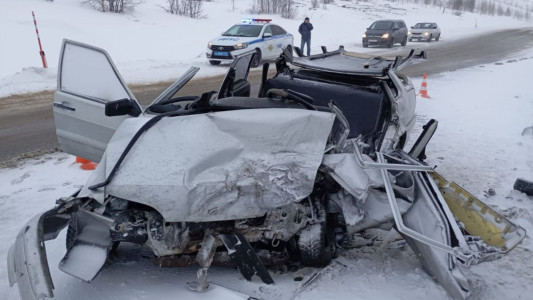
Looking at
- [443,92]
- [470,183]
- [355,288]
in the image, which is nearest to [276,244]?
[355,288]

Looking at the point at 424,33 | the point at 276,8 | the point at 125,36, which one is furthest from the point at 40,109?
the point at 276,8

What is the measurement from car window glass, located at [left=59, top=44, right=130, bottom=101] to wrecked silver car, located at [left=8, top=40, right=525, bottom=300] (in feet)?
1.29

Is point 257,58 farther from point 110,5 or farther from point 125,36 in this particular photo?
point 110,5

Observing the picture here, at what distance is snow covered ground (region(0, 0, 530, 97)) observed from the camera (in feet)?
40.5

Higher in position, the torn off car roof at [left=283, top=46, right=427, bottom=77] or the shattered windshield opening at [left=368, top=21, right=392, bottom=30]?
the torn off car roof at [left=283, top=46, right=427, bottom=77]

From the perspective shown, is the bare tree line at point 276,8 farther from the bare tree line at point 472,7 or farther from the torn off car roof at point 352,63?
the bare tree line at point 472,7

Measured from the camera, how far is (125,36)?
18047 millimetres

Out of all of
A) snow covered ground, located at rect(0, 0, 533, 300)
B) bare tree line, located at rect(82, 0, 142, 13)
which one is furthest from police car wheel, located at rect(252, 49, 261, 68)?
bare tree line, located at rect(82, 0, 142, 13)

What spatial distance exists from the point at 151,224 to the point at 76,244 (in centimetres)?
51

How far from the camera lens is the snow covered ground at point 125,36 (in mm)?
12352

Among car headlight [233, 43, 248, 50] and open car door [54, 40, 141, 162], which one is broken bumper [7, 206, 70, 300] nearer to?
open car door [54, 40, 141, 162]

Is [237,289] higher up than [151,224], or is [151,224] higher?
[151,224]

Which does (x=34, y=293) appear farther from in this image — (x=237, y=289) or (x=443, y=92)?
(x=443, y=92)

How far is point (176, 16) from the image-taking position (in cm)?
2377
